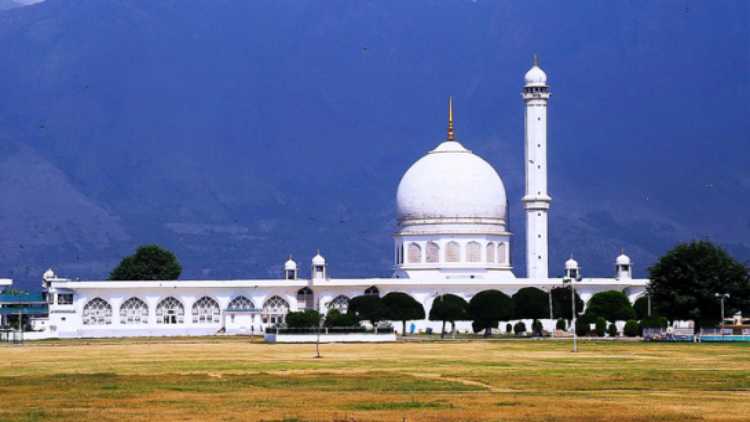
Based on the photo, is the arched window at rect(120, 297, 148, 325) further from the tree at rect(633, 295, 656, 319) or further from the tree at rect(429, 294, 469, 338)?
the tree at rect(633, 295, 656, 319)

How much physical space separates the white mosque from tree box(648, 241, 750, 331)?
24122 mm

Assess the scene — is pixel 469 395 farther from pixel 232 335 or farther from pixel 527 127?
pixel 527 127

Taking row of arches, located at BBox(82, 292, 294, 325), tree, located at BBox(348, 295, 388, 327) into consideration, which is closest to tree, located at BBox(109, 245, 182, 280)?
row of arches, located at BBox(82, 292, 294, 325)

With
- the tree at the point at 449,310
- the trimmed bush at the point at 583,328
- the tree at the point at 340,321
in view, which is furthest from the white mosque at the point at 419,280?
the trimmed bush at the point at 583,328

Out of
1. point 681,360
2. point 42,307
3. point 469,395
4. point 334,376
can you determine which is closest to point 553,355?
point 681,360

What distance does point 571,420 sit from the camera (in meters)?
45.9

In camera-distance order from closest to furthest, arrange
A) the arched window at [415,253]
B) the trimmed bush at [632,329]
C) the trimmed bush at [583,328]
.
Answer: the trimmed bush at [632,329] → the trimmed bush at [583,328] → the arched window at [415,253]

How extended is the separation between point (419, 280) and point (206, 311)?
18.5 meters

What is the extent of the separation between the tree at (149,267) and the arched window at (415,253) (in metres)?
Answer: 24.1

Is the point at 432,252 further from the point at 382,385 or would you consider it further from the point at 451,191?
the point at 382,385

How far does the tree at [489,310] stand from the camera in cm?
12681

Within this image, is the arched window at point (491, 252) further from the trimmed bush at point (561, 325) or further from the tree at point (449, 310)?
the trimmed bush at point (561, 325)

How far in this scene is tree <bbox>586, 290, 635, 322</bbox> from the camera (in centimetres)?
12812

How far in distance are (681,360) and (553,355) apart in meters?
8.58
